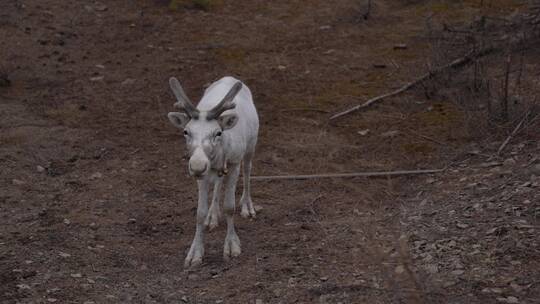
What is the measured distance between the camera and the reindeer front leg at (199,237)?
7382 millimetres

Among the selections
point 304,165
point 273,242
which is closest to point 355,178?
point 304,165

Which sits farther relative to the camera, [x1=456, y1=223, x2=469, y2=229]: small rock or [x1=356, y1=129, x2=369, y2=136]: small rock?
[x1=356, y1=129, x2=369, y2=136]: small rock

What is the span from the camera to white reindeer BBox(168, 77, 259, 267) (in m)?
6.85

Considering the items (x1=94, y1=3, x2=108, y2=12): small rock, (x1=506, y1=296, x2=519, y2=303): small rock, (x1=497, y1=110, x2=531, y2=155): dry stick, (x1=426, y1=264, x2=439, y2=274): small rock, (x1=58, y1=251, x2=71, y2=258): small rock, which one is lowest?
(x1=58, y1=251, x2=71, y2=258): small rock

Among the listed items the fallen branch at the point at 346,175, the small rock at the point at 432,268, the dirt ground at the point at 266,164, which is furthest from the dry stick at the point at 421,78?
the small rock at the point at 432,268

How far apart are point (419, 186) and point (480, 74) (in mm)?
3147

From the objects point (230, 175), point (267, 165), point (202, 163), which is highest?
point (202, 163)

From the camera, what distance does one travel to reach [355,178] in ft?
31.1

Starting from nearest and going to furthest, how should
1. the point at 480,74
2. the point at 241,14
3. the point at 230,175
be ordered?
1. the point at 230,175
2. the point at 480,74
3. the point at 241,14

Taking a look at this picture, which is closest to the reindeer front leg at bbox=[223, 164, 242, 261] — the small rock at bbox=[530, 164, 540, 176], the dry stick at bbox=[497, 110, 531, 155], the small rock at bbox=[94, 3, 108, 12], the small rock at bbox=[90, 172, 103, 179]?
the small rock at bbox=[90, 172, 103, 179]

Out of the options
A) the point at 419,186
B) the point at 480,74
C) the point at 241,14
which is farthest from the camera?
the point at 241,14

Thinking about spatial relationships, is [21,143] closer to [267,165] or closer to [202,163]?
[267,165]

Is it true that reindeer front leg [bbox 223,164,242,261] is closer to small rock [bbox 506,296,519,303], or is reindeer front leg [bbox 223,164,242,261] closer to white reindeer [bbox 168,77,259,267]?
white reindeer [bbox 168,77,259,267]

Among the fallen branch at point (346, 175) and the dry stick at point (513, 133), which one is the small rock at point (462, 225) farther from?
the dry stick at point (513, 133)
